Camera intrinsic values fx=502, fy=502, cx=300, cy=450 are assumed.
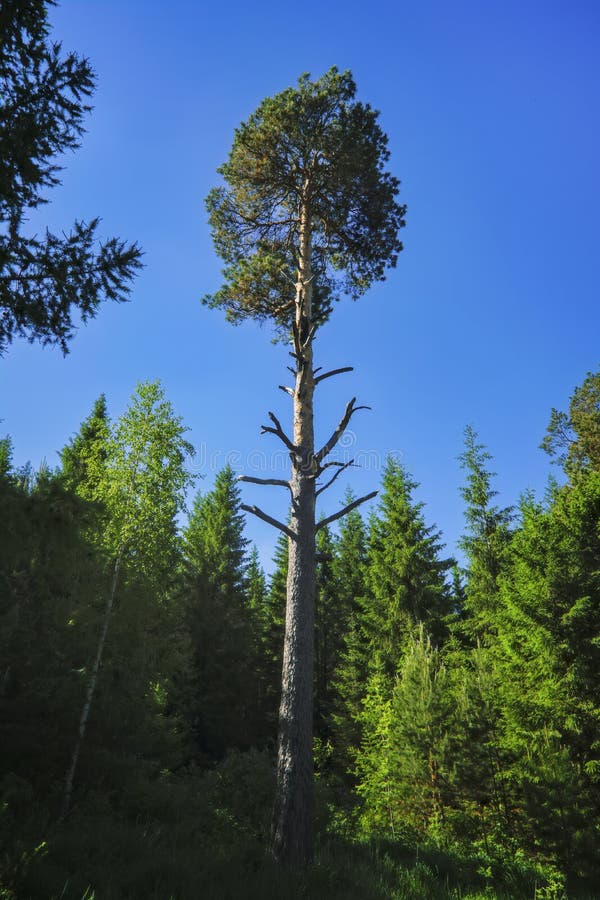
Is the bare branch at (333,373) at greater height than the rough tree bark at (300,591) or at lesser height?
greater

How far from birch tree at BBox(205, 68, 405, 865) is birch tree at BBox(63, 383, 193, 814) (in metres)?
4.40

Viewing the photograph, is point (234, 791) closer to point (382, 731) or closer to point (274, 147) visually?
point (382, 731)

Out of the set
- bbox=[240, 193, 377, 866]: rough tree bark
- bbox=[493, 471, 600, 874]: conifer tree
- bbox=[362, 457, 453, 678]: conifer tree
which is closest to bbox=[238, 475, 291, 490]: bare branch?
bbox=[240, 193, 377, 866]: rough tree bark

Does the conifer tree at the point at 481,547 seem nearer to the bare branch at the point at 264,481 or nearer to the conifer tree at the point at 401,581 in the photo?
the conifer tree at the point at 401,581

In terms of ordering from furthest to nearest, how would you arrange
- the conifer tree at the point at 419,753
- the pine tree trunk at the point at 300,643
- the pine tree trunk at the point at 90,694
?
the conifer tree at the point at 419,753
the pine tree trunk at the point at 90,694
the pine tree trunk at the point at 300,643

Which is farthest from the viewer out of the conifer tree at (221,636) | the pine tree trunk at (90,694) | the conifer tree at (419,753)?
the conifer tree at (221,636)

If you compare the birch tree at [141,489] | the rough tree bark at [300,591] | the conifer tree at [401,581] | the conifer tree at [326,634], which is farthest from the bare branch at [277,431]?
the conifer tree at [326,634]

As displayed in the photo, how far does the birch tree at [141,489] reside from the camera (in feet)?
42.6

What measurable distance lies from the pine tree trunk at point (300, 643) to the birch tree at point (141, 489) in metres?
5.77

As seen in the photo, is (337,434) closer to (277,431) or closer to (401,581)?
(277,431)

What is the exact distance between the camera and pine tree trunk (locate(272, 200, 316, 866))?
6.73 m

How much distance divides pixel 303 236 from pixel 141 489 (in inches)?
298

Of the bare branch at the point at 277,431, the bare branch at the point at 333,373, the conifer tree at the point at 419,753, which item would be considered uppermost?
the bare branch at the point at 333,373

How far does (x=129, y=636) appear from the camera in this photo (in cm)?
1295
